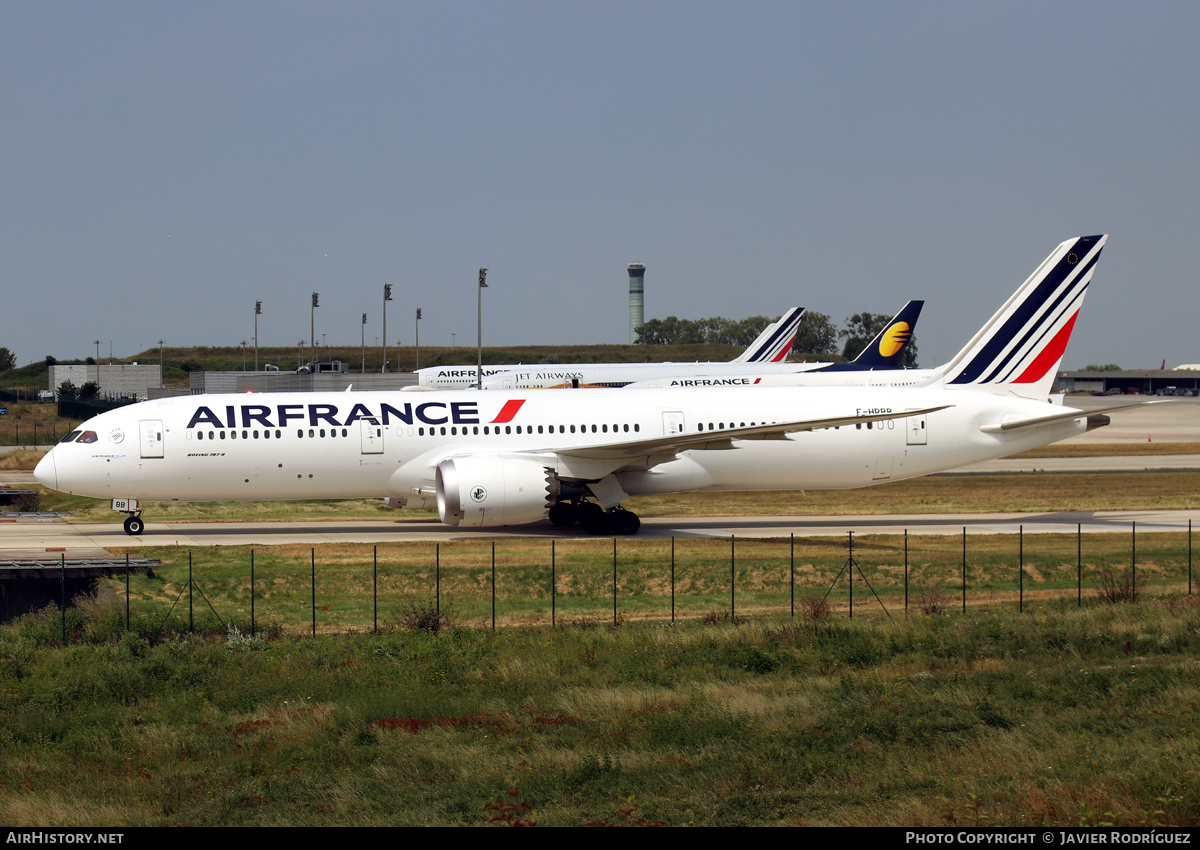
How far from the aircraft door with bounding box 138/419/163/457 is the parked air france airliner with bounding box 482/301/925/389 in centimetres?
4753

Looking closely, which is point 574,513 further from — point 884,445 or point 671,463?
point 884,445

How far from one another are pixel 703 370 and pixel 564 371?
589 inches

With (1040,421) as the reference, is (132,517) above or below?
below

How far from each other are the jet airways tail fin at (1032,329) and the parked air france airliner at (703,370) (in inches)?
1229

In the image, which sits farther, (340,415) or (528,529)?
(528,529)

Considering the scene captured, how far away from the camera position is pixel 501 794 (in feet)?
53.0

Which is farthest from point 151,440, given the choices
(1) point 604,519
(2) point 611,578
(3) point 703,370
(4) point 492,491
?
(3) point 703,370

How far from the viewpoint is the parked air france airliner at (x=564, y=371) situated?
9444cm

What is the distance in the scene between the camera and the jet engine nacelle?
110 ft

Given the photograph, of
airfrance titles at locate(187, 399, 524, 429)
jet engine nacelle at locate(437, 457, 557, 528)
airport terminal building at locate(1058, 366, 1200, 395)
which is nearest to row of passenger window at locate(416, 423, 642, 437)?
airfrance titles at locate(187, 399, 524, 429)

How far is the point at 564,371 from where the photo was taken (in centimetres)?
9881

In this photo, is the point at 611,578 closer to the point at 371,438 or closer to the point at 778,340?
the point at 371,438

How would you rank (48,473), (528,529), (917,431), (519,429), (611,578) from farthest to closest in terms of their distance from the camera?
(917,431) < (528,529) < (519,429) < (48,473) < (611,578)

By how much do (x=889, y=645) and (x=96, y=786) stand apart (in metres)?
15.6
